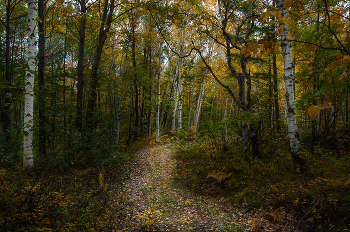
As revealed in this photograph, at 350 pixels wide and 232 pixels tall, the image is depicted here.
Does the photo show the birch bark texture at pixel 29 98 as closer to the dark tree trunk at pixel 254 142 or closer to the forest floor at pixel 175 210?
the forest floor at pixel 175 210

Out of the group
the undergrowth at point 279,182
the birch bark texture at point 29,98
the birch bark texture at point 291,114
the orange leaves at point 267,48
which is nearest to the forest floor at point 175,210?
the undergrowth at point 279,182

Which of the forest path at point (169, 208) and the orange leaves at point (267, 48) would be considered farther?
the forest path at point (169, 208)

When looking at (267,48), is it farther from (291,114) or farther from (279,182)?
(279,182)

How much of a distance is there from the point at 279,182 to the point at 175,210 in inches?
109

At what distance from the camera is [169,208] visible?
15.4 ft

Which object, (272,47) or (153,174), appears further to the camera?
(153,174)

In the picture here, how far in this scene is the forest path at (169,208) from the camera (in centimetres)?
373

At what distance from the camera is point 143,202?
4.92 metres

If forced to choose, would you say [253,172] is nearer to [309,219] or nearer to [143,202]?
[309,219]

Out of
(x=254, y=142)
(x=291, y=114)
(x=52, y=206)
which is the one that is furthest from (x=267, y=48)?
(x=254, y=142)

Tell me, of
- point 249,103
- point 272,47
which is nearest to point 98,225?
point 272,47

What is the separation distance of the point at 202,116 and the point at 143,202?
23839 mm

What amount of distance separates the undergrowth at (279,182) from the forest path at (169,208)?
43 cm

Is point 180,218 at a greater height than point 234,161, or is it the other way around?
point 234,161
